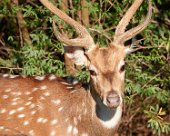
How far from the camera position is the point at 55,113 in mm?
6770

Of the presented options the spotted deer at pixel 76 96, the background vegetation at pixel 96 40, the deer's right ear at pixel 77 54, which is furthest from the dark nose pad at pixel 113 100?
the background vegetation at pixel 96 40

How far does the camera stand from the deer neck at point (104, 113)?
21.1ft

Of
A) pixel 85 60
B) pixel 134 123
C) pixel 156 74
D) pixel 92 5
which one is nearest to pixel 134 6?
pixel 85 60

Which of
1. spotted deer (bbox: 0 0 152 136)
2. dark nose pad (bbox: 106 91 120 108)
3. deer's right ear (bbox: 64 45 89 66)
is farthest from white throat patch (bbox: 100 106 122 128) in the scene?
deer's right ear (bbox: 64 45 89 66)

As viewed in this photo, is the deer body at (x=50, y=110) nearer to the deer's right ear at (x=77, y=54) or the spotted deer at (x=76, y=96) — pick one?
the spotted deer at (x=76, y=96)

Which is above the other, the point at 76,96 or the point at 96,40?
the point at 96,40

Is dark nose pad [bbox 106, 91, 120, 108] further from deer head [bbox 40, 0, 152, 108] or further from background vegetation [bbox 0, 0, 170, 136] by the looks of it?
background vegetation [bbox 0, 0, 170, 136]

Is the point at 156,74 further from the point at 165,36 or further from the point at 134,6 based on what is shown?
the point at 134,6

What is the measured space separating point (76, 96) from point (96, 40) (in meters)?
1.59

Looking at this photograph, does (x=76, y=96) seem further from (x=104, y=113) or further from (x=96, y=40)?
(x=96, y=40)

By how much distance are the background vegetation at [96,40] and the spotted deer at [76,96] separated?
0.98m

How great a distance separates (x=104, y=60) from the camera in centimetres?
630

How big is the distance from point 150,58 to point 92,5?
0.97m

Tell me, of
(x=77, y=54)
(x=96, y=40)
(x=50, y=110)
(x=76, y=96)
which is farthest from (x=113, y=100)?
(x=96, y=40)
